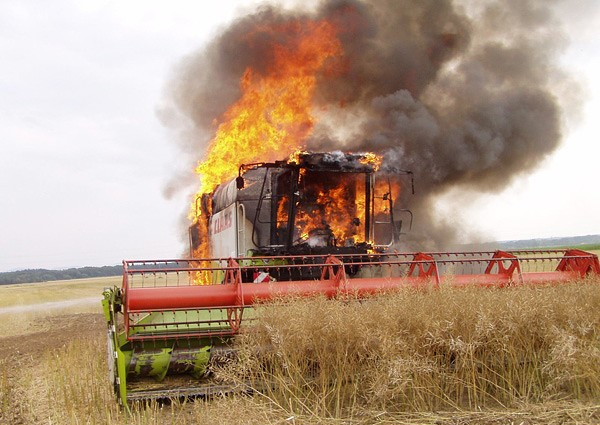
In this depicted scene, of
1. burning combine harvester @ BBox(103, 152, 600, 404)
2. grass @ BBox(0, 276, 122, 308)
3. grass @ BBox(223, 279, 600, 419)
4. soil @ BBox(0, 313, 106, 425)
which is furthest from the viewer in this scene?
grass @ BBox(0, 276, 122, 308)

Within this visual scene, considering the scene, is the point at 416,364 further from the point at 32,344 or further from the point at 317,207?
the point at 32,344

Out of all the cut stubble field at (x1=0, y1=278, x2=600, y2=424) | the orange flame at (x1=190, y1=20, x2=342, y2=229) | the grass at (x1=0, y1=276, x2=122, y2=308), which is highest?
the orange flame at (x1=190, y1=20, x2=342, y2=229)

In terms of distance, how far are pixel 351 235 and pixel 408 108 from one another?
206 inches

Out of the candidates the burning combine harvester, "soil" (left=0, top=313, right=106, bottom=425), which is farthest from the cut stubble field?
"soil" (left=0, top=313, right=106, bottom=425)

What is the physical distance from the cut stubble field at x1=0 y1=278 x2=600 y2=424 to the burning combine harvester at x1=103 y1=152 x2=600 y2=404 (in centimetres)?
44

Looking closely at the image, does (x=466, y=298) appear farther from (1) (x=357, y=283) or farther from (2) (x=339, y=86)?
(2) (x=339, y=86)

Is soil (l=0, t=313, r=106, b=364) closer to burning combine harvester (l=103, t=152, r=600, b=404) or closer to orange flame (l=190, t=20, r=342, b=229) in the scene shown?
burning combine harvester (l=103, t=152, r=600, b=404)

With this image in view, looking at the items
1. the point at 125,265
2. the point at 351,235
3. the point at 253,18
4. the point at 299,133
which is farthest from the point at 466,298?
the point at 253,18

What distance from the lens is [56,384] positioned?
670 centimetres

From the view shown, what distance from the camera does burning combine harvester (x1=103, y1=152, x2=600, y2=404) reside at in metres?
5.64

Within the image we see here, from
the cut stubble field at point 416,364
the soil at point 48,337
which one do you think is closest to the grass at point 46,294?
the soil at point 48,337

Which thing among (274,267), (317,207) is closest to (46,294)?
(317,207)

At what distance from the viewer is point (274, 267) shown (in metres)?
6.42

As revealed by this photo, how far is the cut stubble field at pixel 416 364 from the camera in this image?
464cm
